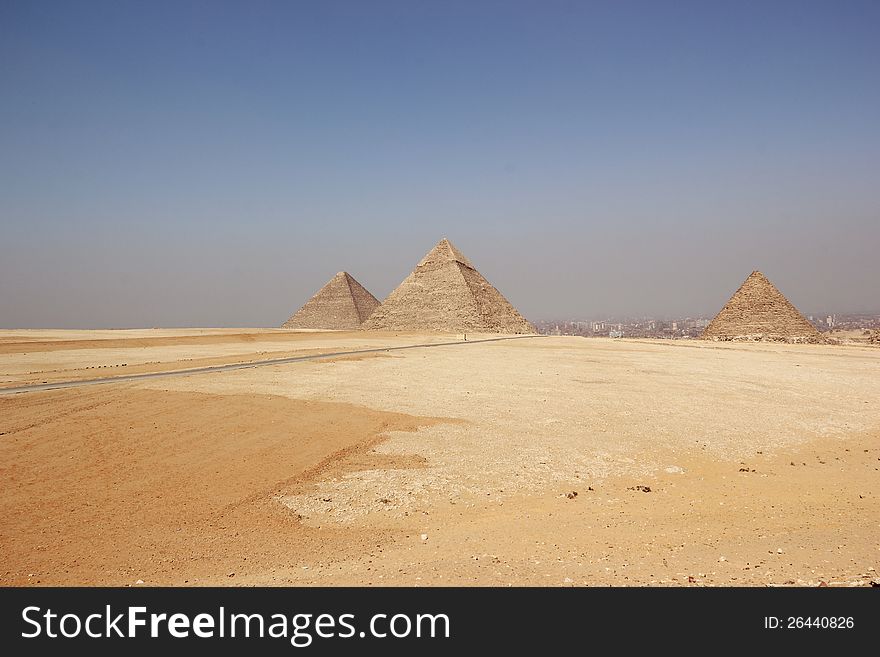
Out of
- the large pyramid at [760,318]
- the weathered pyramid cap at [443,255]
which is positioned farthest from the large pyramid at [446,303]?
the large pyramid at [760,318]

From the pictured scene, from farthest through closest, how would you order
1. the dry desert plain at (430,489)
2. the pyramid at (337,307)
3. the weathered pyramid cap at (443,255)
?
1. the pyramid at (337,307)
2. the weathered pyramid cap at (443,255)
3. the dry desert plain at (430,489)

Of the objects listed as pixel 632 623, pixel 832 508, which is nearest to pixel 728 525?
pixel 832 508

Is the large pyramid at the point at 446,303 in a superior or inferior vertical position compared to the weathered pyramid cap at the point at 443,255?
inferior

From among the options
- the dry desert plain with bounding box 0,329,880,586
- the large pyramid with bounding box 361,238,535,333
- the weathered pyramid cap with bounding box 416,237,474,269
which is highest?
the weathered pyramid cap with bounding box 416,237,474,269

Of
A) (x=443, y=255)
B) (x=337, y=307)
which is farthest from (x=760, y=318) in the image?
(x=337, y=307)

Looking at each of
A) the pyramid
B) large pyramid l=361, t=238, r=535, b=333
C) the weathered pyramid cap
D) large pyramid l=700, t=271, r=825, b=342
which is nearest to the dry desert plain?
large pyramid l=700, t=271, r=825, b=342

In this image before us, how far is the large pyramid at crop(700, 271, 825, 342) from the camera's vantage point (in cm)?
5853

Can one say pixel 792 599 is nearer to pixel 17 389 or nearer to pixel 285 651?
pixel 285 651

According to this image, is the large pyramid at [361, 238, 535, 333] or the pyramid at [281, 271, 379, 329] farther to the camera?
the pyramid at [281, 271, 379, 329]

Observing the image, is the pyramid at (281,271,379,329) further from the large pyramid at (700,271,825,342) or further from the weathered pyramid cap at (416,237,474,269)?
the large pyramid at (700,271,825,342)

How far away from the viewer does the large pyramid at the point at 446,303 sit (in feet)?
256

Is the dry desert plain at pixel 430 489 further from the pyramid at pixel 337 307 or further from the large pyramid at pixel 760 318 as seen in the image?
the pyramid at pixel 337 307

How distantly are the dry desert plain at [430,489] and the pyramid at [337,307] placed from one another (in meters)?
89.4

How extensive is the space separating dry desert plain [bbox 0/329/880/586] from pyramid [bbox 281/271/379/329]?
89413mm
